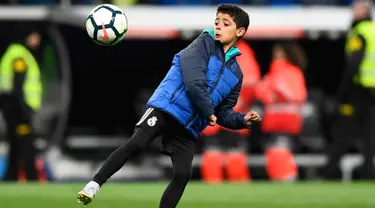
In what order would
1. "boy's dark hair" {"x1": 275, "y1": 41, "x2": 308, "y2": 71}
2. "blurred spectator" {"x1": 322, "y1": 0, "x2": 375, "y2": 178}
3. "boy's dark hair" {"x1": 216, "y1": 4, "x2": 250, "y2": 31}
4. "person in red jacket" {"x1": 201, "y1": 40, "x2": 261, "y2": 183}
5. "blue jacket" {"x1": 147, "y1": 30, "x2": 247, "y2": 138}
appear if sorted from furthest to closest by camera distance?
1. "boy's dark hair" {"x1": 275, "y1": 41, "x2": 308, "y2": 71}
2. "person in red jacket" {"x1": 201, "y1": 40, "x2": 261, "y2": 183}
3. "blurred spectator" {"x1": 322, "y1": 0, "x2": 375, "y2": 178}
4. "boy's dark hair" {"x1": 216, "y1": 4, "x2": 250, "y2": 31}
5. "blue jacket" {"x1": 147, "y1": 30, "x2": 247, "y2": 138}

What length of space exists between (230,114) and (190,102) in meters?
0.40

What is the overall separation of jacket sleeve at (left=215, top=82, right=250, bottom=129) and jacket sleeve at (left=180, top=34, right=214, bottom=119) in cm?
32

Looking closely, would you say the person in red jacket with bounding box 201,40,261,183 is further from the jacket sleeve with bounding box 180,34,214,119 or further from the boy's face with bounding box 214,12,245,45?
the jacket sleeve with bounding box 180,34,214,119

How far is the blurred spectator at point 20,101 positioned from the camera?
1723 cm

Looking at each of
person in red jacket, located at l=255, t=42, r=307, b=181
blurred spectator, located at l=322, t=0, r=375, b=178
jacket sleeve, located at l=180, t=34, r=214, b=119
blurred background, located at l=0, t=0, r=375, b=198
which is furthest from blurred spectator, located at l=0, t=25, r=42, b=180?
jacket sleeve, located at l=180, t=34, r=214, b=119

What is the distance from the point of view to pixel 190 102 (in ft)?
29.8

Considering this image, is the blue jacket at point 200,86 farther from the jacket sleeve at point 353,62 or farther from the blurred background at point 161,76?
the blurred background at point 161,76

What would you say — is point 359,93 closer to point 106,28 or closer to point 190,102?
point 106,28

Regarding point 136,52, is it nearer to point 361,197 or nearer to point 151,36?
point 151,36

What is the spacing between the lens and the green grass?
12.1 metres

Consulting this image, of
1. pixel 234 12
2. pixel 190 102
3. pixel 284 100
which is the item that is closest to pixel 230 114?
pixel 190 102

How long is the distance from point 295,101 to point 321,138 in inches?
95.4

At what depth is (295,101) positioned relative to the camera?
17516 millimetres

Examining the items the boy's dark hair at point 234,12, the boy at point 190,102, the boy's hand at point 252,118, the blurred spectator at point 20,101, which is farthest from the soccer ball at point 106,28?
the blurred spectator at point 20,101
